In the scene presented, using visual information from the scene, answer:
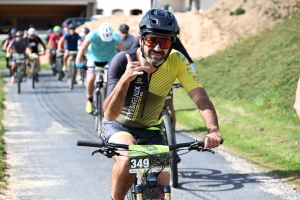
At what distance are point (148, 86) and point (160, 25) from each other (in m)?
0.65

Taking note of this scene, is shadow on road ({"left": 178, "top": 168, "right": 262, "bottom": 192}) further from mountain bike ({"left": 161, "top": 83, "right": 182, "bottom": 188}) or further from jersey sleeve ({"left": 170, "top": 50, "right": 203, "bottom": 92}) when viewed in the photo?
jersey sleeve ({"left": 170, "top": 50, "right": 203, "bottom": 92})

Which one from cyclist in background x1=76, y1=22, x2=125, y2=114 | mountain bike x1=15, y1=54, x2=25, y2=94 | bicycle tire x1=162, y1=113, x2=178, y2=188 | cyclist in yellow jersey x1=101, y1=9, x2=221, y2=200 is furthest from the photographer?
mountain bike x1=15, y1=54, x2=25, y2=94

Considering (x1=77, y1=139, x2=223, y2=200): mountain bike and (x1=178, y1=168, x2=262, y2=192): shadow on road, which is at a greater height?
(x1=77, y1=139, x2=223, y2=200): mountain bike

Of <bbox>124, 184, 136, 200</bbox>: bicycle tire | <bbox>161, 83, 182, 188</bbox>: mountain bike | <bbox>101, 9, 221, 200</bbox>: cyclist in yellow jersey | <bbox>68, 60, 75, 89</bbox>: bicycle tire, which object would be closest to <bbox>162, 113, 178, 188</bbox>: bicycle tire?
<bbox>161, 83, 182, 188</bbox>: mountain bike

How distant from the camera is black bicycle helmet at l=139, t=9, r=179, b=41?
5.29m

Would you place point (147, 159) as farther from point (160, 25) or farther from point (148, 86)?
point (160, 25)

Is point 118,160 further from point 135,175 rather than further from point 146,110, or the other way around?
point 146,110

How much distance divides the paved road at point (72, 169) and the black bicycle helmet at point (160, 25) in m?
3.32

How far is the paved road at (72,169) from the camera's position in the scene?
27.9 ft

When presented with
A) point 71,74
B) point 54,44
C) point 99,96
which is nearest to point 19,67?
point 71,74

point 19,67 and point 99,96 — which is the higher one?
point 99,96

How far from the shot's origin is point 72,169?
9953mm

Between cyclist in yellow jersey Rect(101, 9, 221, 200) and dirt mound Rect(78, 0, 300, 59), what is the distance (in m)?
23.4

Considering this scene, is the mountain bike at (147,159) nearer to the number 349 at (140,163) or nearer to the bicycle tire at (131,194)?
A: the number 349 at (140,163)
